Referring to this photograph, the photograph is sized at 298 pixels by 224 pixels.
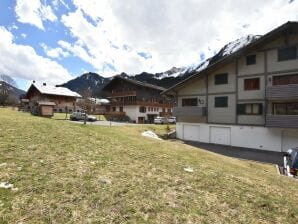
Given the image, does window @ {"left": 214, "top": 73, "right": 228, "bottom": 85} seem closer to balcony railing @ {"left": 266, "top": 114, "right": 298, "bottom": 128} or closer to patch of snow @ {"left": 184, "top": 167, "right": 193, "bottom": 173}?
balcony railing @ {"left": 266, "top": 114, "right": 298, "bottom": 128}

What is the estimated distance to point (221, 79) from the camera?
29484 mm

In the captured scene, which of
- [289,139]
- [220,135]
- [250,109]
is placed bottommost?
[220,135]

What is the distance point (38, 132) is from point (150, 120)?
45.3m

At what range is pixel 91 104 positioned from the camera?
63906 millimetres

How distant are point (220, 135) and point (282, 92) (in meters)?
8.91

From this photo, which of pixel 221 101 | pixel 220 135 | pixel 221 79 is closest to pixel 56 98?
pixel 221 79

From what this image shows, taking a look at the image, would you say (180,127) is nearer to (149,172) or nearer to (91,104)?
(149,172)

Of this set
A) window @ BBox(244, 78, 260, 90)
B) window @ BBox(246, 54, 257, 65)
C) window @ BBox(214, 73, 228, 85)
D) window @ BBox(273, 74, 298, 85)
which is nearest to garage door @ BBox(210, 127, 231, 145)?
window @ BBox(244, 78, 260, 90)

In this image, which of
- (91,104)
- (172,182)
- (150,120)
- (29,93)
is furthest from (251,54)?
(29,93)

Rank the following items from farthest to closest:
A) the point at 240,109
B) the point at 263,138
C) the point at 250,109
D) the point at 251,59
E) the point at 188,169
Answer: the point at 240,109
the point at 251,59
the point at 250,109
the point at 263,138
the point at 188,169

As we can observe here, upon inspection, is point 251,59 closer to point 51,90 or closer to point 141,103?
point 141,103

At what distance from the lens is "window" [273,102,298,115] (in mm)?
24281

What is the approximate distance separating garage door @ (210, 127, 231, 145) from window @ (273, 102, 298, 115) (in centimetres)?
577

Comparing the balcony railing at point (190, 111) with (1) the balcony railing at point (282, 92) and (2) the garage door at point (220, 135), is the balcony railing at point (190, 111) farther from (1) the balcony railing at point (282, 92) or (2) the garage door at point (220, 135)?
(1) the balcony railing at point (282, 92)
